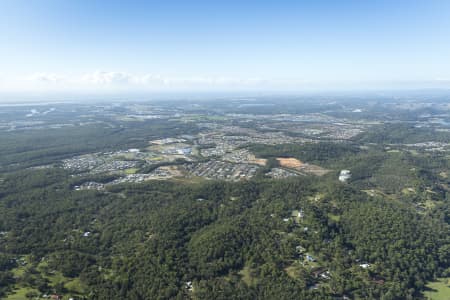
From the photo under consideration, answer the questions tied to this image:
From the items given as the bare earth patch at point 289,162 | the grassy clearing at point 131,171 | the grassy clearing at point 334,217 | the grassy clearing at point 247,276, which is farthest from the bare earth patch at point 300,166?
the grassy clearing at point 247,276

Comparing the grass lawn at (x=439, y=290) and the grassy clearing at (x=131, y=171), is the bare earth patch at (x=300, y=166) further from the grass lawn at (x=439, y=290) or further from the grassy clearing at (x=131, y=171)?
the grass lawn at (x=439, y=290)

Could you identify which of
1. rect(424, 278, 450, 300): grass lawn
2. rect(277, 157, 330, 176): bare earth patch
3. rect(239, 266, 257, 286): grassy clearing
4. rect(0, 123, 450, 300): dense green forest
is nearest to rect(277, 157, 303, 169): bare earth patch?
rect(277, 157, 330, 176): bare earth patch

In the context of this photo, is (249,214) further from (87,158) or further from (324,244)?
(87,158)

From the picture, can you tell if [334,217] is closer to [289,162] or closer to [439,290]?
[439,290]

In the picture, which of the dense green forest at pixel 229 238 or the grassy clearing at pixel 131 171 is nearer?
the dense green forest at pixel 229 238

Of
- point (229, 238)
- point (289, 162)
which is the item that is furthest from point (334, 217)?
point (289, 162)

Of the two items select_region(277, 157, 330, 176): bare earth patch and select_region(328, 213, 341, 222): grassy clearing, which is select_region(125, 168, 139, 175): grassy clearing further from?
select_region(328, 213, 341, 222): grassy clearing

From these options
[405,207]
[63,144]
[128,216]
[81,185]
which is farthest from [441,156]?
[63,144]

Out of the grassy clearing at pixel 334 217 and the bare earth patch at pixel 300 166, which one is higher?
the bare earth patch at pixel 300 166
